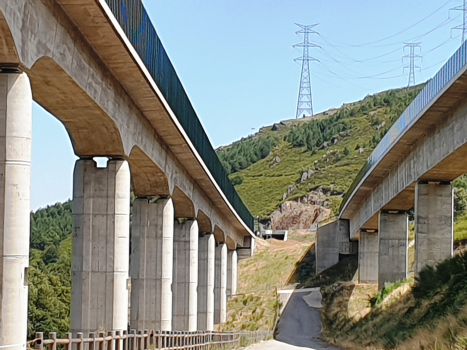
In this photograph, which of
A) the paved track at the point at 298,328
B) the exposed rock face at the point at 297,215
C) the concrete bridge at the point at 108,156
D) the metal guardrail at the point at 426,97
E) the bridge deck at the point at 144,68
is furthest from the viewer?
the exposed rock face at the point at 297,215

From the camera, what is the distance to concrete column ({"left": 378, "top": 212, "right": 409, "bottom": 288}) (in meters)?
53.7

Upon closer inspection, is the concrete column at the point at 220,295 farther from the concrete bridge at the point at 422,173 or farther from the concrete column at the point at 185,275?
the concrete column at the point at 185,275

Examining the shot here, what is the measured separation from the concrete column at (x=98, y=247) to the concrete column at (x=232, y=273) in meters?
49.4

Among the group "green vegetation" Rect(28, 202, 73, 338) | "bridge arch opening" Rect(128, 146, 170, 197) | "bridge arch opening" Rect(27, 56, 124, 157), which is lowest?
"green vegetation" Rect(28, 202, 73, 338)

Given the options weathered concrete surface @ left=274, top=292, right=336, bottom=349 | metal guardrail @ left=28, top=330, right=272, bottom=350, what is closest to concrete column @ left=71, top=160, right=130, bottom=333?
metal guardrail @ left=28, top=330, right=272, bottom=350

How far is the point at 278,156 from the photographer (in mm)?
189125

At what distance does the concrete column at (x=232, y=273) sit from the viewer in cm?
7750

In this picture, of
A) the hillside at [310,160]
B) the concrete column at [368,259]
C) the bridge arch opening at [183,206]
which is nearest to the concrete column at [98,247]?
the bridge arch opening at [183,206]

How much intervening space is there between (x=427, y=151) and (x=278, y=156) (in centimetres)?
15066

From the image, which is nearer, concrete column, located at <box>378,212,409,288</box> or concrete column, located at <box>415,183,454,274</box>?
concrete column, located at <box>415,183,454,274</box>

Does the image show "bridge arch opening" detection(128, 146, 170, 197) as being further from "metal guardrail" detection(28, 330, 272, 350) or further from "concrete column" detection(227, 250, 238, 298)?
"concrete column" detection(227, 250, 238, 298)

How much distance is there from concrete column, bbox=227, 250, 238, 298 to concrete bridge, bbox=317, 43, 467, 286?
1775 cm

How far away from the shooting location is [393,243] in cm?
5356

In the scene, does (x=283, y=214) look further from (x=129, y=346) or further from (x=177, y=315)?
(x=129, y=346)
